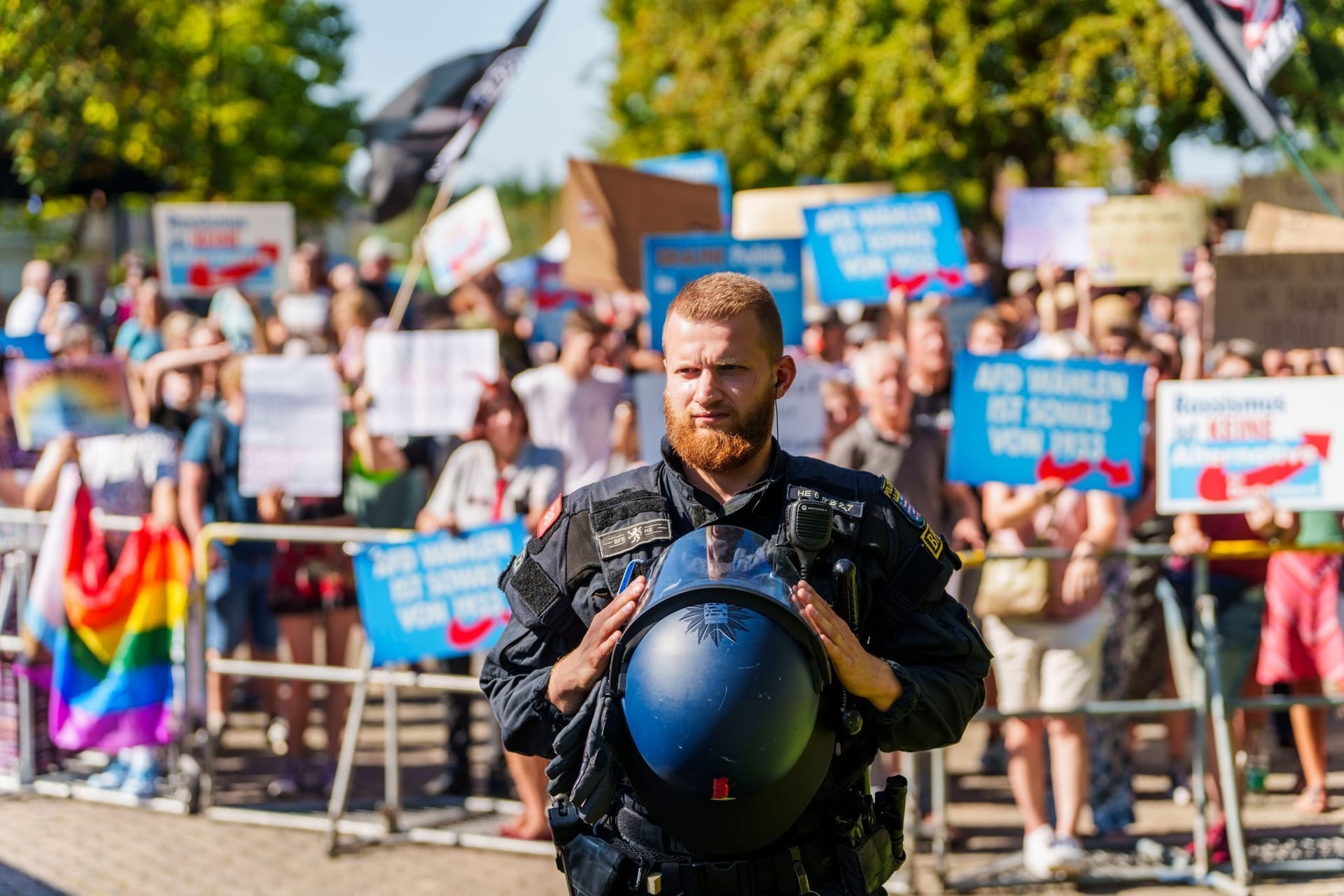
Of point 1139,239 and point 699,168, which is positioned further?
point 699,168

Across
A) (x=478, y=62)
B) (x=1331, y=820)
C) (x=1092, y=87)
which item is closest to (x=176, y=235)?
(x=478, y=62)

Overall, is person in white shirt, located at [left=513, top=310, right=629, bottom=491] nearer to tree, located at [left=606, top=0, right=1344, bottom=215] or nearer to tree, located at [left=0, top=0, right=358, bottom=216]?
tree, located at [left=0, top=0, right=358, bottom=216]

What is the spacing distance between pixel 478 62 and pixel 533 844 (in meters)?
5.42

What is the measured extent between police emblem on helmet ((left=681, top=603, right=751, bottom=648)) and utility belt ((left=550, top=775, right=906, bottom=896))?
491 mm

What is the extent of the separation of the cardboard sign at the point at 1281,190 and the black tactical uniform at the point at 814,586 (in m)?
7.82

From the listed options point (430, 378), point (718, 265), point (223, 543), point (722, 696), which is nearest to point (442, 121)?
point (430, 378)

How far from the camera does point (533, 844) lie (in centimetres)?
706

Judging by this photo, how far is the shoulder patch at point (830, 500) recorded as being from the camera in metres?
3.16

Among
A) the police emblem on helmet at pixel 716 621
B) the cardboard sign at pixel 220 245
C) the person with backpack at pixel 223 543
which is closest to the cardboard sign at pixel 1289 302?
the person with backpack at pixel 223 543

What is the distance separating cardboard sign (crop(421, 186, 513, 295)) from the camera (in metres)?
10.7

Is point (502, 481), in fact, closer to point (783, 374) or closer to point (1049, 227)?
point (783, 374)

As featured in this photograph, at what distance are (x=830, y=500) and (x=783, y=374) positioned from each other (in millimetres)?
283

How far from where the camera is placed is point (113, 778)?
26.2ft

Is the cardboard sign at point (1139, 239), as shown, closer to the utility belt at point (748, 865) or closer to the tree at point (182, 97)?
the utility belt at point (748, 865)
